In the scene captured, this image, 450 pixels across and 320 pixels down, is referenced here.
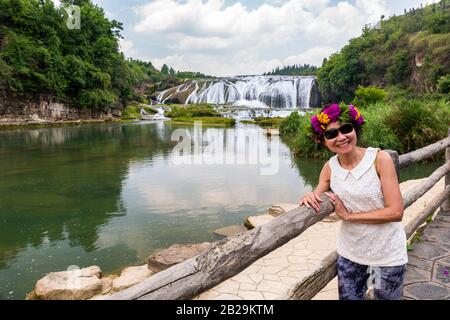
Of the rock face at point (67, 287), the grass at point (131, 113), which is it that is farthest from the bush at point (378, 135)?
the grass at point (131, 113)

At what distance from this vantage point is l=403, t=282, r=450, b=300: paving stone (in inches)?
114

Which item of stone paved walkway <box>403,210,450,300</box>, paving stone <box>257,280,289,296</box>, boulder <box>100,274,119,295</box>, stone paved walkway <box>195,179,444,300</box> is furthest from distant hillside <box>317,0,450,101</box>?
boulder <box>100,274,119,295</box>

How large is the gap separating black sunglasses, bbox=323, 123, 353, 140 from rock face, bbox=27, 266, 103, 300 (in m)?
4.10

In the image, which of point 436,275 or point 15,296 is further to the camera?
point 15,296

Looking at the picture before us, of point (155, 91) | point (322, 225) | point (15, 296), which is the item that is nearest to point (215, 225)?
point (322, 225)

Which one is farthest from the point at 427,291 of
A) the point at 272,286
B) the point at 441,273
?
the point at 272,286

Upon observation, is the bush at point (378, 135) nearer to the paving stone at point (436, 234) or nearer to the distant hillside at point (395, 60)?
the paving stone at point (436, 234)

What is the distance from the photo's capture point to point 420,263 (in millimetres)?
3543

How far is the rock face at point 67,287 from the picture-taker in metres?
4.70

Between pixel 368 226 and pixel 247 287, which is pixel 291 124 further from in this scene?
pixel 368 226

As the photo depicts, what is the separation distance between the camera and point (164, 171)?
13070mm

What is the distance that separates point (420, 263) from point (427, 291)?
0.59 metres
